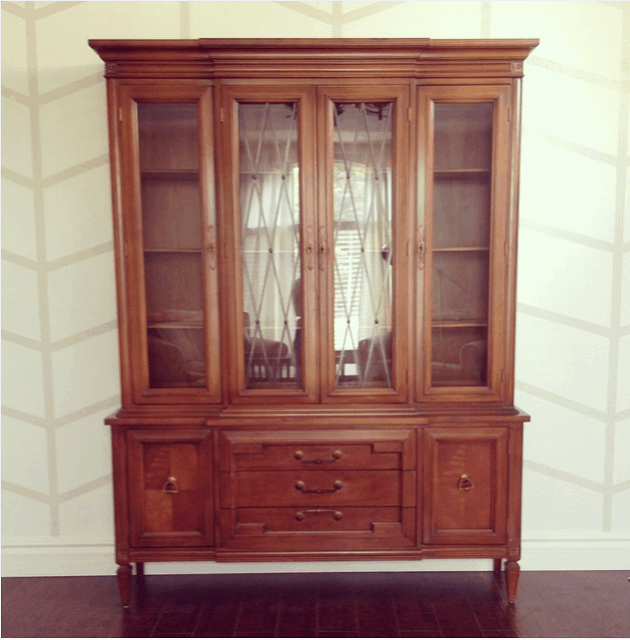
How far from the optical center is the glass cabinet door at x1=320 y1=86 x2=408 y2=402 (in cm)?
222

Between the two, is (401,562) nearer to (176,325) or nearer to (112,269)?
(176,325)

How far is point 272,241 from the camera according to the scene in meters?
2.29

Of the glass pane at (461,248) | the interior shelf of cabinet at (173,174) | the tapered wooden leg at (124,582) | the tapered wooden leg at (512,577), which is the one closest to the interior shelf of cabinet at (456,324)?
the glass pane at (461,248)

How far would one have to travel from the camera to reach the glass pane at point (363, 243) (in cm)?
223

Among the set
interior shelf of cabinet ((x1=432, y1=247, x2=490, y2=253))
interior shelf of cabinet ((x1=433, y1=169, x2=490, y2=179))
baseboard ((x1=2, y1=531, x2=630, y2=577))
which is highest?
interior shelf of cabinet ((x1=433, y1=169, x2=490, y2=179))

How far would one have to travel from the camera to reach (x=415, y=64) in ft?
7.13

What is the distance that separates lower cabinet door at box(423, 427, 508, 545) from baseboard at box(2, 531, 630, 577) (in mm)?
443

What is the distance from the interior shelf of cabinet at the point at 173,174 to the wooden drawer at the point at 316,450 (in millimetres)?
1001

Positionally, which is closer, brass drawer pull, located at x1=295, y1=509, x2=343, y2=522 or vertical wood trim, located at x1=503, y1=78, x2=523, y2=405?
vertical wood trim, located at x1=503, y1=78, x2=523, y2=405

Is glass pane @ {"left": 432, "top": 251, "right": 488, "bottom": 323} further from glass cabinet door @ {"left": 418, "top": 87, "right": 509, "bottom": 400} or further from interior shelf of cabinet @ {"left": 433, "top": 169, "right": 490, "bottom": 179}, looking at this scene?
interior shelf of cabinet @ {"left": 433, "top": 169, "right": 490, "bottom": 179}

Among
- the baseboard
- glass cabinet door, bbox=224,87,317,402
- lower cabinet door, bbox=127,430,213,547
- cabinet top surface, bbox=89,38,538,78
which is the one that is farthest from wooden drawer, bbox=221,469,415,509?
cabinet top surface, bbox=89,38,538,78

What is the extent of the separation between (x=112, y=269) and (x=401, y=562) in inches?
72.9

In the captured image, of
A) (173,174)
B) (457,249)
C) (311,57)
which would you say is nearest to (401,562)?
(457,249)

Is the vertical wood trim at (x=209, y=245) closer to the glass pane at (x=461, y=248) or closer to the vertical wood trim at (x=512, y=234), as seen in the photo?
the glass pane at (x=461, y=248)
